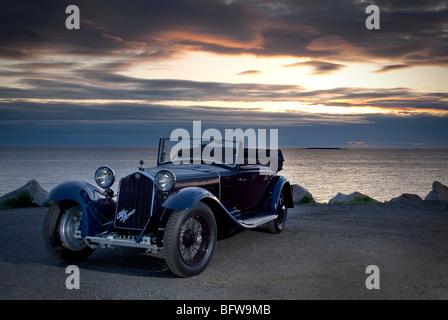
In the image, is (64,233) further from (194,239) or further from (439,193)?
(439,193)

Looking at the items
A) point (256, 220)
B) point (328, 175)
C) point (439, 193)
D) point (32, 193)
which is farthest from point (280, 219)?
point (328, 175)

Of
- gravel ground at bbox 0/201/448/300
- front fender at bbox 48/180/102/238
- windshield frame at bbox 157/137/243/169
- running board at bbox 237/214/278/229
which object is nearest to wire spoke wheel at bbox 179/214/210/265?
gravel ground at bbox 0/201/448/300

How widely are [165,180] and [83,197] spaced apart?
4.67 feet

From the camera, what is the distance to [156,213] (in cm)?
572

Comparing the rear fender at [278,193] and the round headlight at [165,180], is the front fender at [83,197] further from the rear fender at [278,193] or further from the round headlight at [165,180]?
the rear fender at [278,193]

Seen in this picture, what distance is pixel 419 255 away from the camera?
695cm

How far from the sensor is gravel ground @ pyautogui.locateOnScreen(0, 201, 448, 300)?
5023 millimetres

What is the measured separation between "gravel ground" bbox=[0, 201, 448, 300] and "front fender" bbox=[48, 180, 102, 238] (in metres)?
0.62

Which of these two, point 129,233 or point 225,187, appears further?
point 225,187

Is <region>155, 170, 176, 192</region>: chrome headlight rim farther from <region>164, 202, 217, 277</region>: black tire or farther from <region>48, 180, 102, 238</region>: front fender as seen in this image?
<region>48, 180, 102, 238</region>: front fender
